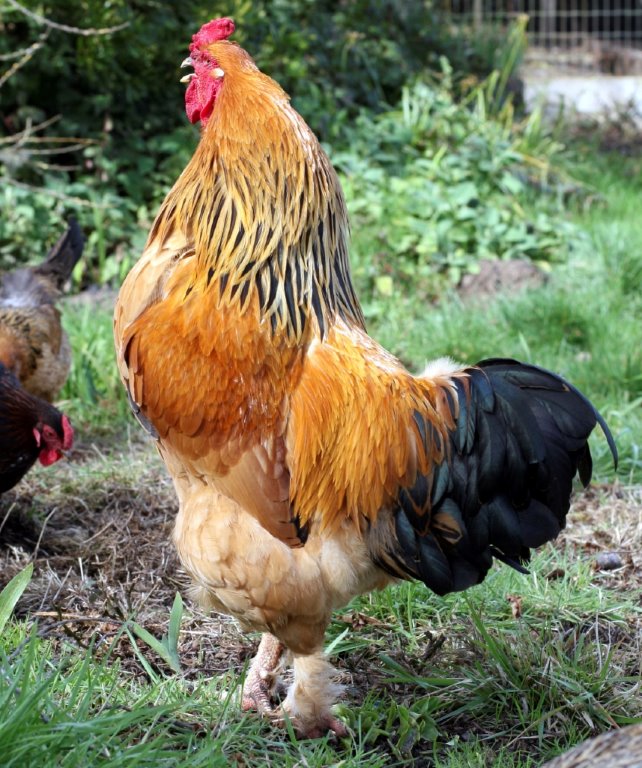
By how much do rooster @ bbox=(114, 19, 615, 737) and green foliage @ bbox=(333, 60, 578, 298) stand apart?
13.5 ft

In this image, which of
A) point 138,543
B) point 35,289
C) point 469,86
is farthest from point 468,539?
point 469,86

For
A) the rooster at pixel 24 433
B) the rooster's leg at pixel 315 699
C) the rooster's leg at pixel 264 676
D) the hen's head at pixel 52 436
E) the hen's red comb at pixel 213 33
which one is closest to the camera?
the rooster's leg at pixel 315 699

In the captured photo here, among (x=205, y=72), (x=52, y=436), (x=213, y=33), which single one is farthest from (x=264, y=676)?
(x=213, y=33)

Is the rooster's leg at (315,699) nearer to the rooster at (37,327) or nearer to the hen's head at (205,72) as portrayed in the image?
the hen's head at (205,72)

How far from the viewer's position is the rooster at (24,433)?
415 cm

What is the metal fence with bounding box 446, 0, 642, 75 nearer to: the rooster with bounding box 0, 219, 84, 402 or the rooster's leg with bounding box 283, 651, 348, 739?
the rooster with bounding box 0, 219, 84, 402

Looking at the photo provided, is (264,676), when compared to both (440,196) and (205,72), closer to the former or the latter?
(205,72)

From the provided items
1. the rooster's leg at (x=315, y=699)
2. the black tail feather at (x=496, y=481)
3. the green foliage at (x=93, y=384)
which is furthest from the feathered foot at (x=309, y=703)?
the green foliage at (x=93, y=384)

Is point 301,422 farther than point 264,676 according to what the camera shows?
No

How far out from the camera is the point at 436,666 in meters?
3.43

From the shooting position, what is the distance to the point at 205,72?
10.5 ft

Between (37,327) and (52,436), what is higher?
(37,327)

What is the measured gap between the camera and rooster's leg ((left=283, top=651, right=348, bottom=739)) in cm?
307

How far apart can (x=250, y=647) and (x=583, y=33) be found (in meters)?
12.0
